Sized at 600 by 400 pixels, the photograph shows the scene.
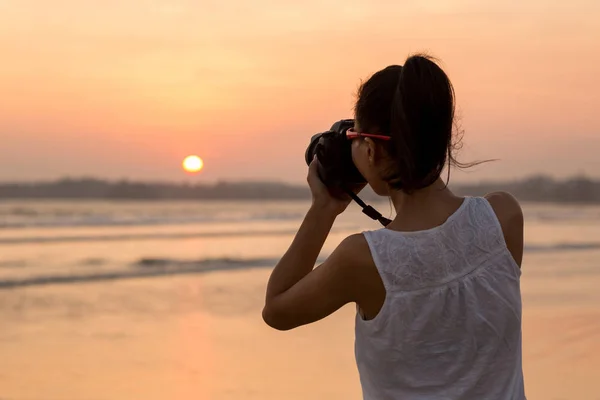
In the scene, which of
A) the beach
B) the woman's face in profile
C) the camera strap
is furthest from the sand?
the woman's face in profile

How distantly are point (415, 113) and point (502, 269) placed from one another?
355mm

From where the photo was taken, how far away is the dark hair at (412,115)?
1499 millimetres

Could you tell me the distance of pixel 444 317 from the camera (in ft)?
5.12

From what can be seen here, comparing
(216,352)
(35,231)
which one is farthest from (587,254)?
(35,231)

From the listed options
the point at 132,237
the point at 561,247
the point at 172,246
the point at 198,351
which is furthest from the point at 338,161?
the point at 132,237

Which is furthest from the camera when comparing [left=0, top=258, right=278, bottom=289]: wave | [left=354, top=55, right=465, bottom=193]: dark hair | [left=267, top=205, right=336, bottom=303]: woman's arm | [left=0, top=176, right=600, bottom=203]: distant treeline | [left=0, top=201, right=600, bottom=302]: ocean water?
[left=0, top=176, right=600, bottom=203]: distant treeline

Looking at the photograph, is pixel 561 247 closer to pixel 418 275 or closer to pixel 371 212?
pixel 371 212

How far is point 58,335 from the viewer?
661 cm

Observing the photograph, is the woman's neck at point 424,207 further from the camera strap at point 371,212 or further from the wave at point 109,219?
the wave at point 109,219

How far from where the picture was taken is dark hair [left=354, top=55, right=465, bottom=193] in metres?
1.50

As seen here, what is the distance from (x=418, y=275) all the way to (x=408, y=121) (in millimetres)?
278

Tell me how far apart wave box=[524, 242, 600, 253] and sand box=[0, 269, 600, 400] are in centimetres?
566

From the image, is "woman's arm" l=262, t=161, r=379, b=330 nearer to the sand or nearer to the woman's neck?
the woman's neck

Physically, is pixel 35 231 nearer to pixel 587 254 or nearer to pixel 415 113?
pixel 587 254
